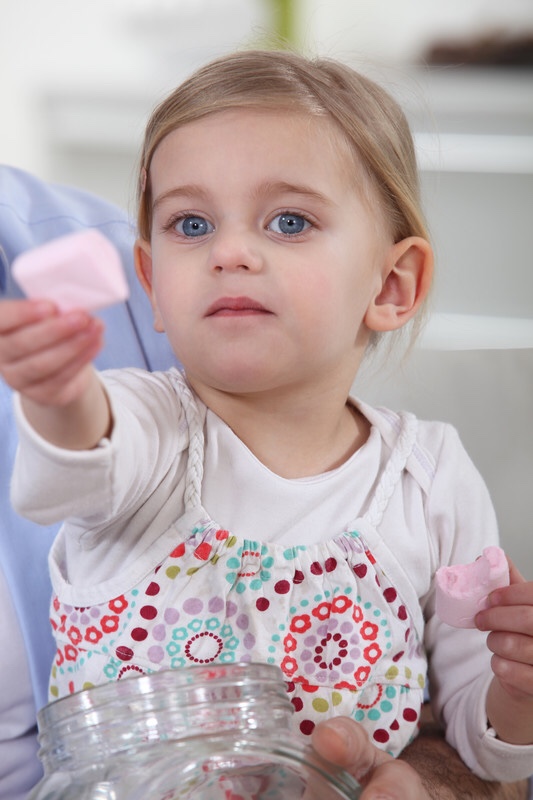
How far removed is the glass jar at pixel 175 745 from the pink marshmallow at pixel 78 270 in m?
0.25

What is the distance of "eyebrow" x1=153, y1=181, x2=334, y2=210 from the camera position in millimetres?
806

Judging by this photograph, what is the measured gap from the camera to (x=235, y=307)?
78 cm

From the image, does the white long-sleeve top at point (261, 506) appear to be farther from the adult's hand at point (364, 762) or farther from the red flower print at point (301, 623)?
the adult's hand at point (364, 762)

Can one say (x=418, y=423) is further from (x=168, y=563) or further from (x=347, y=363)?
(x=168, y=563)

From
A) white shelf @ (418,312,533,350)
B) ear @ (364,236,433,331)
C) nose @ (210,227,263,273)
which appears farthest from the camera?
white shelf @ (418,312,533,350)

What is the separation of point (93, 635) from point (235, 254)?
295mm

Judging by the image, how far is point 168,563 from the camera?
804 mm

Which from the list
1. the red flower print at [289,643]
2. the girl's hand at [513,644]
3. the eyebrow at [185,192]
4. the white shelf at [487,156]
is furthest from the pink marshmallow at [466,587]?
the white shelf at [487,156]

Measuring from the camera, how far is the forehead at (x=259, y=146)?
810mm

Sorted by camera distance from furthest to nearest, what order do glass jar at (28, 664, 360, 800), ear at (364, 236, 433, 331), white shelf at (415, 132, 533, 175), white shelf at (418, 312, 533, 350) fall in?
white shelf at (415, 132, 533, 175), white shelf at (418, 312, 533, 350), ear at (364, 236, 433, 331), glass jar at (28, 664, 360, 800)

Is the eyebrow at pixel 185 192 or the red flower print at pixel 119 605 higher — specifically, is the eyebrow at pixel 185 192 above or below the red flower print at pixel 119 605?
above

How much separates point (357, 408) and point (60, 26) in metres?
2.70

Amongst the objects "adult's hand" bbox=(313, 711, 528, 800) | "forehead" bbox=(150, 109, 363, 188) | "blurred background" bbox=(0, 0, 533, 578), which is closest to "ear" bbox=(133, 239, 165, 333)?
"forehead" bbox=(150, 109, 363, 188)

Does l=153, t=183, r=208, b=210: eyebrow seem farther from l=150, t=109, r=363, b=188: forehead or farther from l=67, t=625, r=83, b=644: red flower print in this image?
l=67, t=625, r=83, b=644: red flower print
